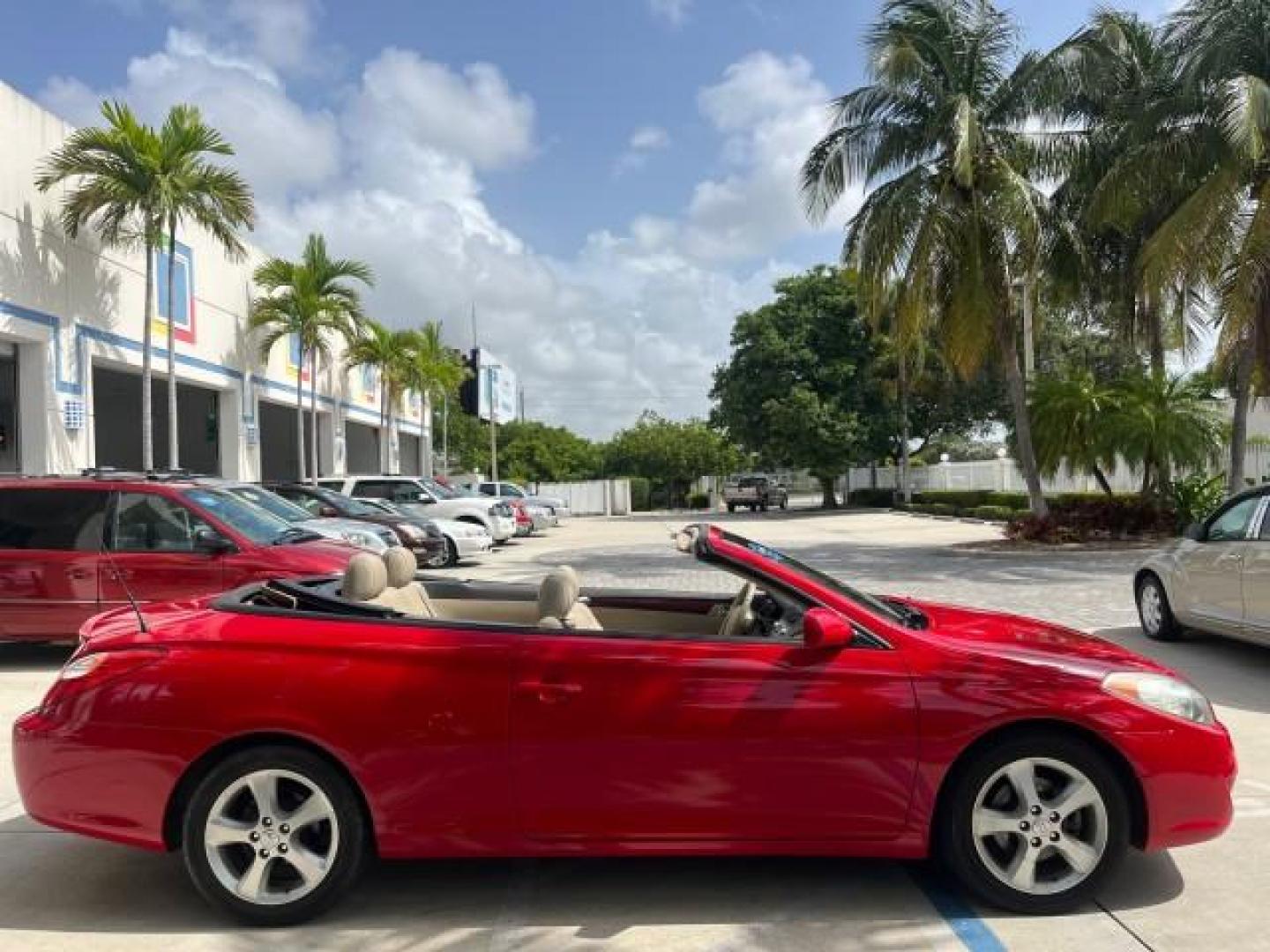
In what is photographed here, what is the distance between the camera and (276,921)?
376 centimetres

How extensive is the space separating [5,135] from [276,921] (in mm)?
17420

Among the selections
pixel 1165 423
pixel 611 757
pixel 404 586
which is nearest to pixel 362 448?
pixel 1165 423

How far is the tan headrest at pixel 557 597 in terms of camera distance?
425 cm

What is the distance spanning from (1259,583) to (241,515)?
Result: 327 inches

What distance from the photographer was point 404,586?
4738 mm

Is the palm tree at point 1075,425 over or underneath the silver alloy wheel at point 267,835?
over

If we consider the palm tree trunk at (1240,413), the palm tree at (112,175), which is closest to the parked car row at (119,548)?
the palm tree at (112,175)

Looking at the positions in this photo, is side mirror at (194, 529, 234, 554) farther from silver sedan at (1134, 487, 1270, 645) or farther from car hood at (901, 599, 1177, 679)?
silver sedan at (1134, 487, 1270, 645)

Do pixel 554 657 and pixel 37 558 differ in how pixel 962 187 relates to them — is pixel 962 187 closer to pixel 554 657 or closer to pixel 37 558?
pixel 37 558

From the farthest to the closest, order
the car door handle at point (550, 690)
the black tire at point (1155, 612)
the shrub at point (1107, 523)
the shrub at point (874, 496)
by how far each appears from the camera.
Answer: the shrub at point (874, 496)
the shrub at point (1107, 523)
the black tire at point (1155, 612)
the car door handle at point (550, 690)

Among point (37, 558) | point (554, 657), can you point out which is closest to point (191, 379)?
point (37, 558)

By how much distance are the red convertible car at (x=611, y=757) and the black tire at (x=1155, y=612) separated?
610 centimetres

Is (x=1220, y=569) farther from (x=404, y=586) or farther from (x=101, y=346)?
(x=101, y=346)

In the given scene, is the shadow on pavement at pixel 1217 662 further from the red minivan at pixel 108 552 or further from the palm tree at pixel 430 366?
the palm tree at pixel 430 366
